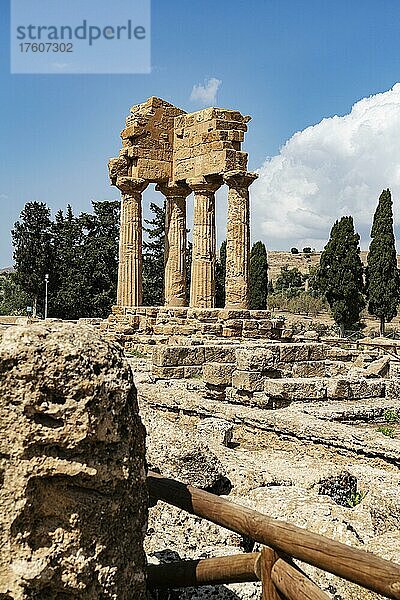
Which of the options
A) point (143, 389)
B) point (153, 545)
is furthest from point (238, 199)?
point (153, 545)

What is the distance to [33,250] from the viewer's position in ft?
137

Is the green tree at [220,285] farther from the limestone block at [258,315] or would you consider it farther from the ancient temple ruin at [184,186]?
the limestone block at [258,315]

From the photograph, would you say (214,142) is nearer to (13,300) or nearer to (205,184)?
(205,184)

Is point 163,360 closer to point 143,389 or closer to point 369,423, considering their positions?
point 143,389

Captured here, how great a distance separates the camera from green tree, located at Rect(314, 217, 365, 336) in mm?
38000

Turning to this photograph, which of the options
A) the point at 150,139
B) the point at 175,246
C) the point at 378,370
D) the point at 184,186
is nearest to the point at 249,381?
the point at 378,370

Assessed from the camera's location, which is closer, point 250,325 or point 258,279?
point 250,325

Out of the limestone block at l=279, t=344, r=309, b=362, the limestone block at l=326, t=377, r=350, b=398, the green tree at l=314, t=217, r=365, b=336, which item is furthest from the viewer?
the green tree at l=314, t=217, r=365, b=336

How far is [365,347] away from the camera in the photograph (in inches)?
874

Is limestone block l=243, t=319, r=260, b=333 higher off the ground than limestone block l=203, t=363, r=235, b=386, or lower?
higher

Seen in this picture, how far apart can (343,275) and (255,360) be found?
29477 mm

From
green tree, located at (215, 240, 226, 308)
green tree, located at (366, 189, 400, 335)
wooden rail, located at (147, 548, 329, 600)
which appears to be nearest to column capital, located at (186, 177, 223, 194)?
green tree, located at (215, 240, 226, 308)

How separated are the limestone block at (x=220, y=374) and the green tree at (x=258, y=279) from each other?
1231 inches

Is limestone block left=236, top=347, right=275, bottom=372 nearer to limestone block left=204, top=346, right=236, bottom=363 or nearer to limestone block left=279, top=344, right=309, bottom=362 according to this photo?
limestone block left=279, top=344, right=309, bottom=362
